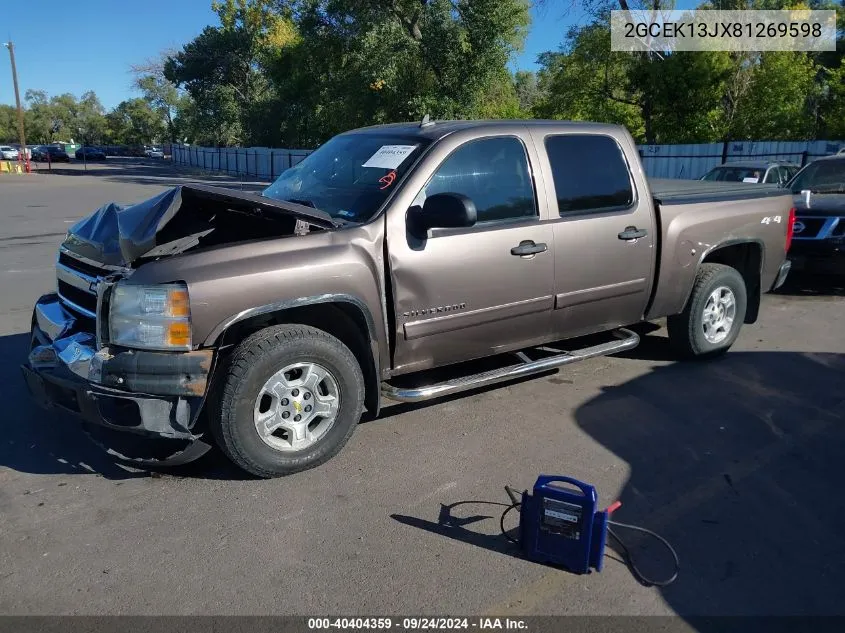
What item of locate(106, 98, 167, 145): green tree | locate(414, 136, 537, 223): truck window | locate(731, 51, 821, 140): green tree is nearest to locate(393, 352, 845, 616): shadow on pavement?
locate(414, 136, 537, 223): truck window

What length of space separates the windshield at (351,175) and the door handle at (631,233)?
1.64m

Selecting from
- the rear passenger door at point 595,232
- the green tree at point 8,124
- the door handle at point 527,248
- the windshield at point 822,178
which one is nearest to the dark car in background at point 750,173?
the windshield at point 822,178

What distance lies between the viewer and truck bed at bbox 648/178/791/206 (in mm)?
5461

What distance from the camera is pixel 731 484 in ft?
12.7

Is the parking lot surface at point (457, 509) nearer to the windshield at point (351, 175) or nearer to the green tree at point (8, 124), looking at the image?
the windshield at point (351, 175)

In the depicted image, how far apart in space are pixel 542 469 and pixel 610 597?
113 centimetres

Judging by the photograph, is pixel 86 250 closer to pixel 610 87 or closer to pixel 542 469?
pixel 542 469

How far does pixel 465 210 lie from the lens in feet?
12.9

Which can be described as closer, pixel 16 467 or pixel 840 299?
pixel 16 467

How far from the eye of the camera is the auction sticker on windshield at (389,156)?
173 inches

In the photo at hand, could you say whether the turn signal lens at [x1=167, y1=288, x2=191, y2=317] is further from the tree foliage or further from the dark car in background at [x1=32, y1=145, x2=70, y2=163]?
the dark car in background at [x1=32, y1=145, x2=70, y2=163]

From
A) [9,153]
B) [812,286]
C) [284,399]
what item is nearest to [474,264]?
[284,399]

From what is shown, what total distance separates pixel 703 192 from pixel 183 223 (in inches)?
162

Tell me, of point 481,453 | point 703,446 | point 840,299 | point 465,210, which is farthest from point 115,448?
point 840,299
